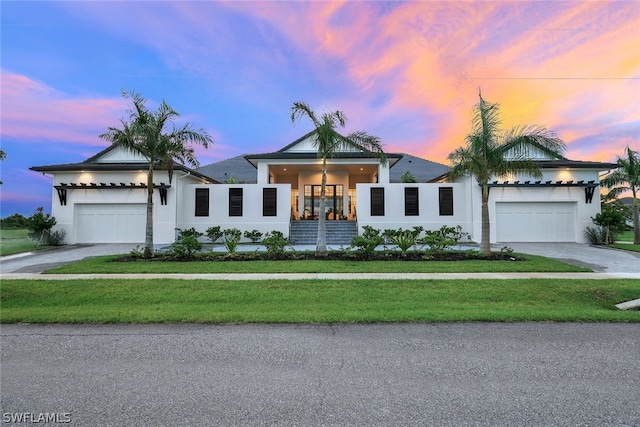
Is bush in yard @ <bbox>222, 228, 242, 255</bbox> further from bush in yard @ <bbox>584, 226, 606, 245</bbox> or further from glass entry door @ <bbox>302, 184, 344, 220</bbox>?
bush in yard @ <bbox>584, 226, 606, 245</bbox>

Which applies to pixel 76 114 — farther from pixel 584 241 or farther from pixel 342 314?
pixel 584 241

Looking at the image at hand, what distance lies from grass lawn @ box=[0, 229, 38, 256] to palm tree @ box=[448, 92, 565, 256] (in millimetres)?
21005

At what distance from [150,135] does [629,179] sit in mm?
25619

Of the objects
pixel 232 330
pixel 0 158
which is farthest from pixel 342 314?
pixel 0 158

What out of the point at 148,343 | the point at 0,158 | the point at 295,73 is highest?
the point at 295,73

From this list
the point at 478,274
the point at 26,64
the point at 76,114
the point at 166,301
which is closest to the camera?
the point at 166,301

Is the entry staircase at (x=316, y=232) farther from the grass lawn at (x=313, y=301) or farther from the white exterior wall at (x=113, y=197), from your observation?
the grass lawn at (x=313, y=301)

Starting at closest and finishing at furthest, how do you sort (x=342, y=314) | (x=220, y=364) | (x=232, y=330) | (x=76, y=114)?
(x=220, y=364)
(x=232, y=330)
(x=342, y=314)
(x=76, y=114)

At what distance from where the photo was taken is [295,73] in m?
18.5

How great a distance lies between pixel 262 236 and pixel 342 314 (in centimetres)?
1366

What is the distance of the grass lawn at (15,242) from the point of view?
15.1 m

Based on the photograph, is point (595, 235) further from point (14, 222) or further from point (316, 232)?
point (14, 222)

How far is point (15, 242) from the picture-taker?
16312 mm

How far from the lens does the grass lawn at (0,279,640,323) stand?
215 inches
